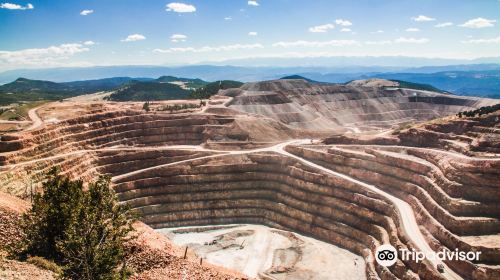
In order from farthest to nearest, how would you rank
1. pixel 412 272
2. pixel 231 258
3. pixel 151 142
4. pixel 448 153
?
pixel 151 142
pixel 448 153
pixel 231 258
pixel 412 272

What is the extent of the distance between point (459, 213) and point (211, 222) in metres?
60.4

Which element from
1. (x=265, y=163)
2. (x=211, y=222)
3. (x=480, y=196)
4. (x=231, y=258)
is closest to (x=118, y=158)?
(x=211, y=222)

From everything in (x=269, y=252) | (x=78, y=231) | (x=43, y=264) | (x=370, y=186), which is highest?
(x=78, y=231)

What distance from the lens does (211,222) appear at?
10731cm

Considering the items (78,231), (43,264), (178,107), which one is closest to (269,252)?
(43,264)

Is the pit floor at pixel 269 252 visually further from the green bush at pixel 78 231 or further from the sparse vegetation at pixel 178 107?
the sparse vegetation at pixel 178 107

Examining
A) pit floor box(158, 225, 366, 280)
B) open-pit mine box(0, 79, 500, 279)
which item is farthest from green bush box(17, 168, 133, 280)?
pit floor box(158, 225, 366, 280)

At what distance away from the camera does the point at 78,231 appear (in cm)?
3703

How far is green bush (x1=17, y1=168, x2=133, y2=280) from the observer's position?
120ft

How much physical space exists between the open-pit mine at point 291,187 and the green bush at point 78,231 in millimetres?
22269

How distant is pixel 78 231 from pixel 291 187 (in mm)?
76898

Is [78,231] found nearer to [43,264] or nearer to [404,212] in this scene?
[43,264]

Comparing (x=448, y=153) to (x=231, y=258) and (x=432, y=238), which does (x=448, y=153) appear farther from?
(x=231, y=258)

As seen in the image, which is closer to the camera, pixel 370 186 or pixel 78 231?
pixel 78 231
